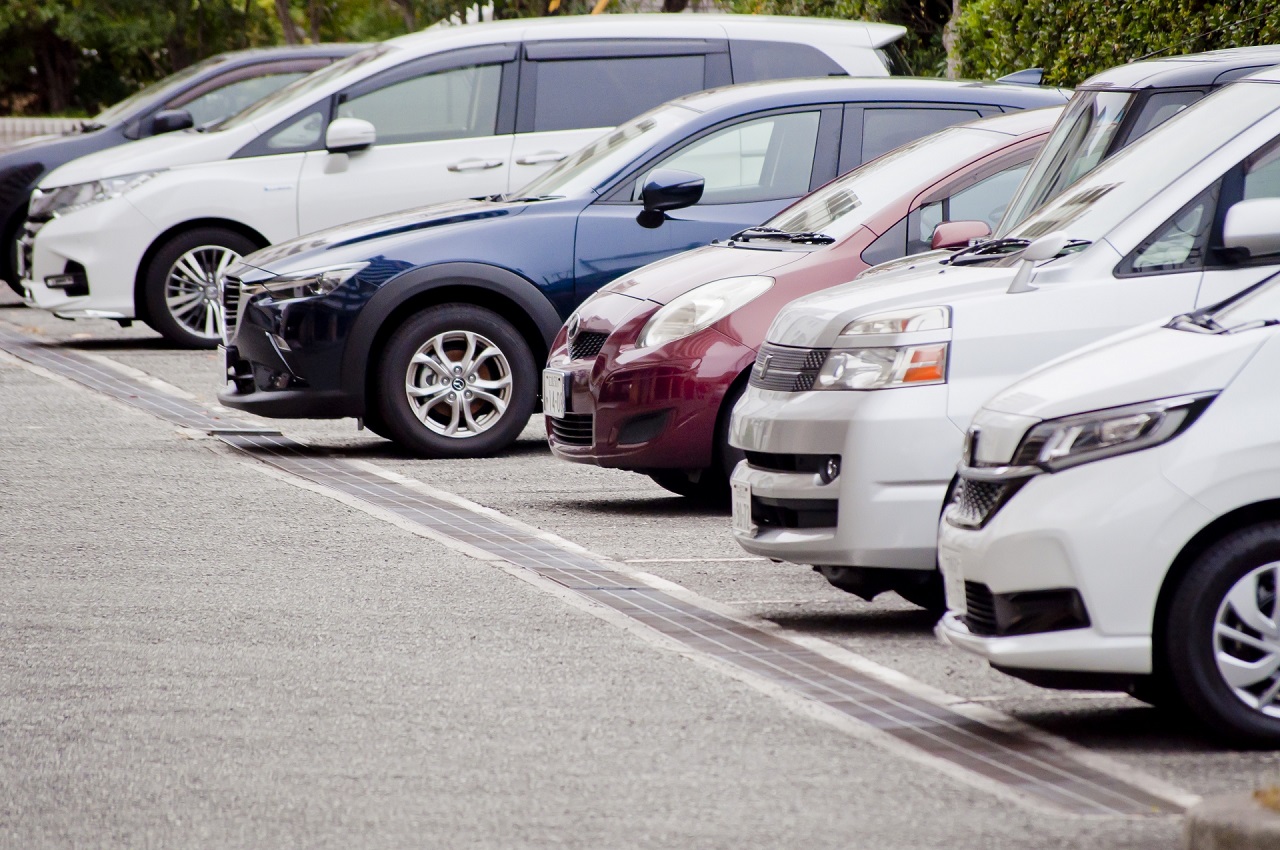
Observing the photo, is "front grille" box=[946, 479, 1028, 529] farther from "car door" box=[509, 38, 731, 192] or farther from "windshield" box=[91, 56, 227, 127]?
"windshield" box=[91, 56, 227, 127]

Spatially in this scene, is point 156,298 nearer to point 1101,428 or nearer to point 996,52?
point 996,52

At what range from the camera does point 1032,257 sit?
610 cm

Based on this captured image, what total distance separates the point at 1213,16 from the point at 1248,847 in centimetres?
915

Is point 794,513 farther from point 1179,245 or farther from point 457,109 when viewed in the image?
point 457,109

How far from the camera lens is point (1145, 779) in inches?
186

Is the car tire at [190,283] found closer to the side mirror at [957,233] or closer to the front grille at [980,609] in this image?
the side mirror at [957,233]

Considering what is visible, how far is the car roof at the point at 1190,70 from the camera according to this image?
7.35 m

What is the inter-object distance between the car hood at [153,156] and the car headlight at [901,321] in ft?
29.8

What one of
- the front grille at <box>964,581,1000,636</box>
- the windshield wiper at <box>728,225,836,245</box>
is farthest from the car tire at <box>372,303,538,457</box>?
the front grille at <box>964,581,1000,636</box>

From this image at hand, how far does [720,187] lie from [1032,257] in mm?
4328

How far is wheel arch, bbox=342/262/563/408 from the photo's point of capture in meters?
10.2

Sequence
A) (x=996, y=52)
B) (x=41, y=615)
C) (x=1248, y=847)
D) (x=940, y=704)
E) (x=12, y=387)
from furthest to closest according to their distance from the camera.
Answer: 1. (x=996, y=52)
2. (x=12, y=387)
3. (x=41, y=615)
4. (x=940, y=704)
5. (x=1248, y=847)

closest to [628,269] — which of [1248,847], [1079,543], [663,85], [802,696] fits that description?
[663,85]

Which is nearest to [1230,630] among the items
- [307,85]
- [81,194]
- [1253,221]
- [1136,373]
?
[1136,373]
